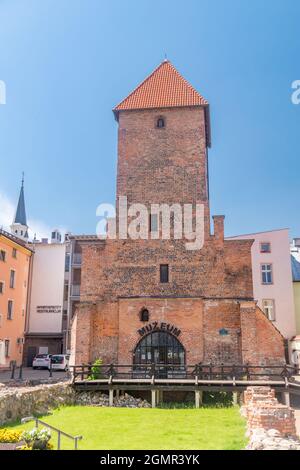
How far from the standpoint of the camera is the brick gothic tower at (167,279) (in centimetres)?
2177

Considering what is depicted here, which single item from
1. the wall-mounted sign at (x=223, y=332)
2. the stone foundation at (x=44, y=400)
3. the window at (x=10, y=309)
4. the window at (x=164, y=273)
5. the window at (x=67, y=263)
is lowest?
the stone foundation at (x=44, y=400)

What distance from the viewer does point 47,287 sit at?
135 feet

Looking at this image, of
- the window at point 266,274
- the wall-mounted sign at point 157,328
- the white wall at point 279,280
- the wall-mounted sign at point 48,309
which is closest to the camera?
the wall-mounted sign at point 157,328

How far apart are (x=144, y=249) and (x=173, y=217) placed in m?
2.31

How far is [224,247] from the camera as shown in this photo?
76.0 feet

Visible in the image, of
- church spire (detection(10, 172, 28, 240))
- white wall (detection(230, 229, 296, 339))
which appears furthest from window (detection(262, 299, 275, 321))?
church spire (detection(10, 172, 28, 240))

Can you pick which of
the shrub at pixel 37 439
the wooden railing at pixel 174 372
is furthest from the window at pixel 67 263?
the shrub at pixel 37 439

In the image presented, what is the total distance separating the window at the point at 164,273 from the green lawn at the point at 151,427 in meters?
7.09

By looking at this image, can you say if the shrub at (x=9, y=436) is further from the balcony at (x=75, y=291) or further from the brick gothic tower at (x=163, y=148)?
the balcony at (x=75, y=291)

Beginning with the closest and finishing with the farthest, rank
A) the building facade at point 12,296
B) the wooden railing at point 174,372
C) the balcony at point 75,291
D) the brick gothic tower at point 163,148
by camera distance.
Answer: the wooden railing at point 174,372
the brick gothic tower at point 163,148
the building facade at point 12,296
the balcony at point 75,291

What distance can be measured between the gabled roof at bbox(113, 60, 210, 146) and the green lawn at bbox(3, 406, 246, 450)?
53.4ft

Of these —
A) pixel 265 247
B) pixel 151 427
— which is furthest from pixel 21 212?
pixel 151 427

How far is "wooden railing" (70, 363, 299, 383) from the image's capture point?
1955 cm

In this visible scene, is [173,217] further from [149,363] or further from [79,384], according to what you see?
[79,384]
